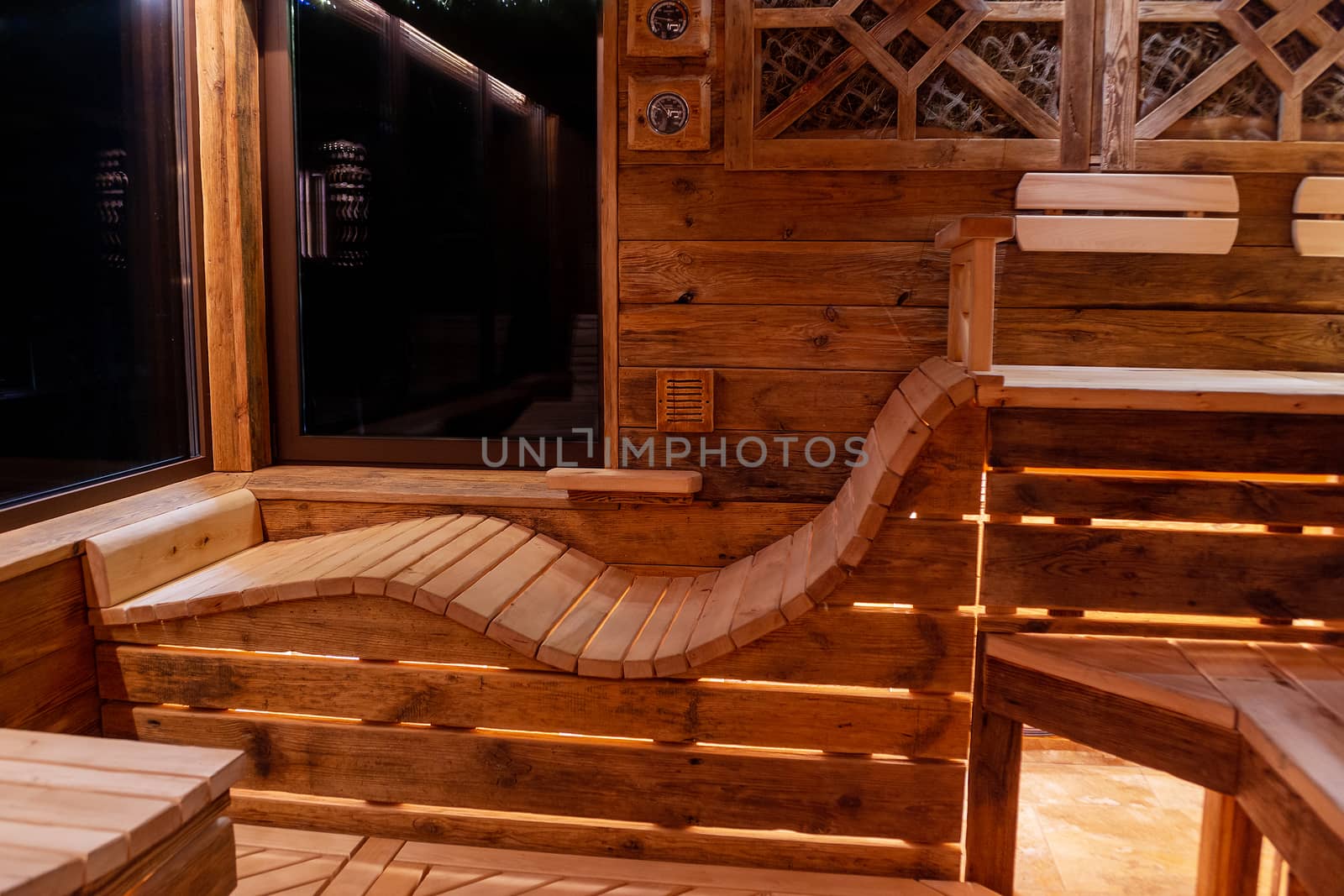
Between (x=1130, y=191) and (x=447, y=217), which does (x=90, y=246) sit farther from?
(x=1130, y=191)

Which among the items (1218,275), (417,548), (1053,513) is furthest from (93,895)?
(1218,275)

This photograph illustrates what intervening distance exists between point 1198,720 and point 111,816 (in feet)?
7.05

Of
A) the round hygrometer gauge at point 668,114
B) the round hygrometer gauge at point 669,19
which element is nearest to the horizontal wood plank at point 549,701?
the round hygrometer gauge at point 668,114

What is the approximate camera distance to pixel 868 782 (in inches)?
89.6

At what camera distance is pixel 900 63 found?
291cm

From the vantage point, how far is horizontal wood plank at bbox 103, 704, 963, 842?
2273 millimetres

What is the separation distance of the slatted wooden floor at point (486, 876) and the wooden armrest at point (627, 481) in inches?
43.7

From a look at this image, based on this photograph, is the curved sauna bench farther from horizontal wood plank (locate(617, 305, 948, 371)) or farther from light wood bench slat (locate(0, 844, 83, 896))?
light wood bench slat (locate(0, 844, 83, 896))

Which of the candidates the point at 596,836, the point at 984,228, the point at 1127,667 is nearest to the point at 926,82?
the point at 984,228

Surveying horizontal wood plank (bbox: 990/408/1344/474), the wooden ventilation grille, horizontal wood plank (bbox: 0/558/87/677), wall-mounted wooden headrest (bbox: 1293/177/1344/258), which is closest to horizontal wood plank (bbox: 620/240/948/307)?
the wooden ventilation grille

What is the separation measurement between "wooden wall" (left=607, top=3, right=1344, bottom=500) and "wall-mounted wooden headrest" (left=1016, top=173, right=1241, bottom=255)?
98 millimetres

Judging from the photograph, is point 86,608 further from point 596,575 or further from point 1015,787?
point 1015,787

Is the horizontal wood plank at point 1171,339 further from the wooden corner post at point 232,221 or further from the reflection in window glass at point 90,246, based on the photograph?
the reflection in window glass at point 90,246

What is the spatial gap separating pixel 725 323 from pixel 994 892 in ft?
6.04
